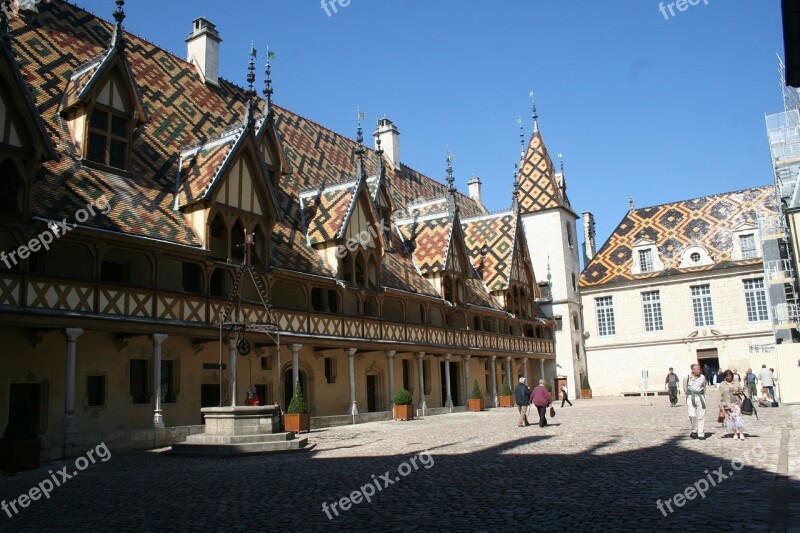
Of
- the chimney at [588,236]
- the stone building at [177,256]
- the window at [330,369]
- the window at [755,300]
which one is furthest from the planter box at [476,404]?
the chimney at [588,236]

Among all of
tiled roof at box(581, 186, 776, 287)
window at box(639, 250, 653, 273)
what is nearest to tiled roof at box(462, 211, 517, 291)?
tiled roof at box(581, 186, 776, 287)

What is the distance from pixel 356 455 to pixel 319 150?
A: 21898 millimetres

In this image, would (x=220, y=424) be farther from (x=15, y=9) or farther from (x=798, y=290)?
(x=798, y=290)

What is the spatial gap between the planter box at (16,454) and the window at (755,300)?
1588 inches

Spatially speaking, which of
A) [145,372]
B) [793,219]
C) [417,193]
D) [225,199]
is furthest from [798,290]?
[145,372]

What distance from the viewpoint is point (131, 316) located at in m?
18.0

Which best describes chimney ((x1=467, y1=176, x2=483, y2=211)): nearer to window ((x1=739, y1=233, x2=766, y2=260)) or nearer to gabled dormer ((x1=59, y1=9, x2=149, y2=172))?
window ((x1=739, y1=233, x2=766, y2=260))

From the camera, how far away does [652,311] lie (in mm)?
45875

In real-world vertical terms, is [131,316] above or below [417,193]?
below

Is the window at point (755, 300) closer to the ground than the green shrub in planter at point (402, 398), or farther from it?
farther from it

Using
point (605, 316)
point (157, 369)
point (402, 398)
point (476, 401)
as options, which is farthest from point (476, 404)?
Result: point (605, 316)

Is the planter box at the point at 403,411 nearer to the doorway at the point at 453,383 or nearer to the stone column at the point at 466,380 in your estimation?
the doorway at the point at 453,383

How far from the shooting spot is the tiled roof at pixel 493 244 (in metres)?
39.5

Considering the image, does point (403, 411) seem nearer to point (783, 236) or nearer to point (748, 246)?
point (783, 236)
